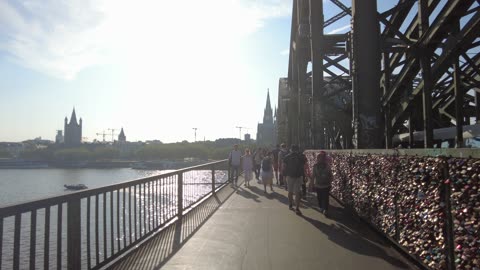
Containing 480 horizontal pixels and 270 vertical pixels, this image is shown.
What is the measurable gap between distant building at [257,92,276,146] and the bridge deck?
106 metres

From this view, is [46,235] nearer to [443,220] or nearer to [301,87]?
[443,220]

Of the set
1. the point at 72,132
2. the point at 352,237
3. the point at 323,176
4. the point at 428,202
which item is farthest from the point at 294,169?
the point at 72,132

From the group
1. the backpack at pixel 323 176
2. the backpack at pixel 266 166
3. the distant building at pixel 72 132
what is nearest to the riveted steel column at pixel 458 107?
the backpack at pixel 323 176

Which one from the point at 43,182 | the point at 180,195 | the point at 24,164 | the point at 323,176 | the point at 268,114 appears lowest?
the point at 43,182

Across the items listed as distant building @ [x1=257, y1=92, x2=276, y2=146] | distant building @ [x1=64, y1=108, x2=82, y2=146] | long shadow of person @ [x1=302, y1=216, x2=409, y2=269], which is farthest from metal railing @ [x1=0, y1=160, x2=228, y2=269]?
distant building @ [x1=257, y1=92, x2=276, y2=146]

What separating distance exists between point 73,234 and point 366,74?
321 inches

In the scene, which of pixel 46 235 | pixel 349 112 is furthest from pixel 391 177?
pixel 349 112

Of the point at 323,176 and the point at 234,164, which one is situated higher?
the point at 234,164

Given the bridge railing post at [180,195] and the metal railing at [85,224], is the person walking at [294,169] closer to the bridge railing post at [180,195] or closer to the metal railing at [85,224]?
the bridge railing post at [180,195]

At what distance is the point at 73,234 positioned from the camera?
4695 millimetres

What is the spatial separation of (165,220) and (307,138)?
20.6 m

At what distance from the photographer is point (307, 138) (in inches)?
1109

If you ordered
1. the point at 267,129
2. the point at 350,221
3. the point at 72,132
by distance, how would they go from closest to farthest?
1. the point at 350,221
2. the point at 72,132
3. the point at 267,129

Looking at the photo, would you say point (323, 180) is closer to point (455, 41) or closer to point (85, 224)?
point (455, 41)
